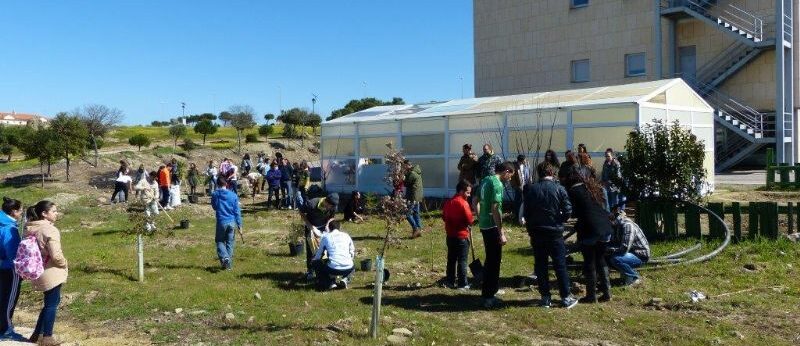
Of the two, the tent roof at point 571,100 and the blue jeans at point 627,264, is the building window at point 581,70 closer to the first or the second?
the tent roof at point 571,100

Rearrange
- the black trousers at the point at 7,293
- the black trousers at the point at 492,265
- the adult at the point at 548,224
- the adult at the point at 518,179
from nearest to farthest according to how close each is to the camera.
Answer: the black trousers at the point at 7,293 → the adult at the point at 548,224 → the black trousers at the point at 492,265 → the adult at the point at 518,179

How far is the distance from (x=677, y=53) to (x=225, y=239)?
26.7 m

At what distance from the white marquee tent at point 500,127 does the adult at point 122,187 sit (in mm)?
6669

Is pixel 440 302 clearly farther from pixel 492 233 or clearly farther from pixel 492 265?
pixel 492 233

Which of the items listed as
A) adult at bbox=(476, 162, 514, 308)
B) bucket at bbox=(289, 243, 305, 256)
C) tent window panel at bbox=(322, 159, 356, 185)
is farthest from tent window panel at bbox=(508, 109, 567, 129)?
adult at bbox=(476, 162, 514, 308)

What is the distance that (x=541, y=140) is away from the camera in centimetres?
1762

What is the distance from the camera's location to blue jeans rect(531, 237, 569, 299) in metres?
7.57

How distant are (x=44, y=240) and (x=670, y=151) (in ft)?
30.5

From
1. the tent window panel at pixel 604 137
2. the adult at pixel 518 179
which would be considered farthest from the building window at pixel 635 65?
the adult at pixel 518 179

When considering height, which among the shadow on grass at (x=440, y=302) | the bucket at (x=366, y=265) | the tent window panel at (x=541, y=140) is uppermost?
the tent window panel at (x=541, y=140)

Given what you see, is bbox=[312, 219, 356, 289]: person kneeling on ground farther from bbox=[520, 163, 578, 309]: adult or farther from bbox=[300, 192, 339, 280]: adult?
bbox=[520, 163, 578, 309]: adult

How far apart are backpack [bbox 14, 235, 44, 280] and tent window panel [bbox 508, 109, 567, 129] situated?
1342cm

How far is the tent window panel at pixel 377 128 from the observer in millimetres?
21641

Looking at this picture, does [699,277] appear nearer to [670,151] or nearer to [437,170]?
[670,151]
